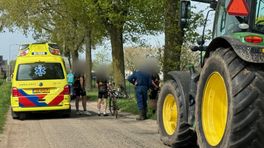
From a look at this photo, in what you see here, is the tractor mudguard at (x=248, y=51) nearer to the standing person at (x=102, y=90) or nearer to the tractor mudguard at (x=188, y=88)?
the tractor mudguard at (x=188, y=88)

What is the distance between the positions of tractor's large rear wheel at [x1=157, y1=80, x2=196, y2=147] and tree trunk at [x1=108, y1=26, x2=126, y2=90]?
1648 centimetres

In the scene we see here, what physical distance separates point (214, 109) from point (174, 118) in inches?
110

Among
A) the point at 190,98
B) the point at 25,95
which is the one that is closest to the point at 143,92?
the point at 25,95

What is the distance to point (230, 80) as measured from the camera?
6348 mm

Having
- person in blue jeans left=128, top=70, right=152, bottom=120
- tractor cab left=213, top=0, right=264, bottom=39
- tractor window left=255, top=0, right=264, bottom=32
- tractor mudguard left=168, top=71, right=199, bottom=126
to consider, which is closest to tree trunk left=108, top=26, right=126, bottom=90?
person in blue jeans left=128, top=70, right=152, bottom=120

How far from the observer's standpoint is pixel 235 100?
623 cm

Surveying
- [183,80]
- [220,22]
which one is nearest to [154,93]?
[183,80]

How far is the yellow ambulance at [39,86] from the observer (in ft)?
56.1

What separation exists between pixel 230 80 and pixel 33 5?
32.7 meters

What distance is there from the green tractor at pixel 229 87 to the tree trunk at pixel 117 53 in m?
17.5

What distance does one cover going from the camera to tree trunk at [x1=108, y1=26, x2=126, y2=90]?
2657cm

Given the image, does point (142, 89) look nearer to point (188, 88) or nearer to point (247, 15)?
point (188, 88)

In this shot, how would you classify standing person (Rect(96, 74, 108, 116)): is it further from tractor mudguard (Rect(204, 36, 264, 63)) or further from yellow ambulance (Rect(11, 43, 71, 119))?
tractor mudguard (Rect(204, 36, 264, 63))

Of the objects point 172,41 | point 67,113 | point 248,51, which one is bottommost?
point 67,113
